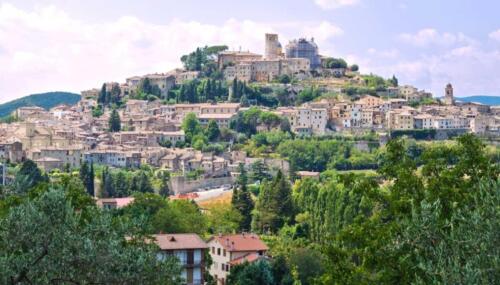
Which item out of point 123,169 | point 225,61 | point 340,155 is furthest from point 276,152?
point 225,61

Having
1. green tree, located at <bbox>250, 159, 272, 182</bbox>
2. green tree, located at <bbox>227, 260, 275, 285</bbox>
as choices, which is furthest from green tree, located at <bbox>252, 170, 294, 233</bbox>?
green tree, located at <bbox>227, 260, 275, 285</bbox>

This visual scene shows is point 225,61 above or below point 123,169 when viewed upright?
above

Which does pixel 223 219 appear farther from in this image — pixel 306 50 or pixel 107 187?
pixel 306 50

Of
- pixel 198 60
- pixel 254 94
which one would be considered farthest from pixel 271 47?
pixel 254 94

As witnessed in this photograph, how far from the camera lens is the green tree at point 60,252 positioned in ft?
50.0

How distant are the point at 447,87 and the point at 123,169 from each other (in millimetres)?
51302

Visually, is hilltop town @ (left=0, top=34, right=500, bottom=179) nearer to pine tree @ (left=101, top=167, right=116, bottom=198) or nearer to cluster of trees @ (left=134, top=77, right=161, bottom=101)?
cluster of trees @ (left=134, top=77, right=161, bottom=101)

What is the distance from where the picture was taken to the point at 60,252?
15508 mm

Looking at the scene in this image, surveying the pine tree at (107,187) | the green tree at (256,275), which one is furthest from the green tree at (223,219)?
the green tree at (256,275)

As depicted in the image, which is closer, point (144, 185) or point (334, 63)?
point (144, 185)

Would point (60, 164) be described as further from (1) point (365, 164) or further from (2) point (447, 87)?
(2) point (447, 87)

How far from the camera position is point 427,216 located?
49.2 feet

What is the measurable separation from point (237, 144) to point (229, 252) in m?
53.3

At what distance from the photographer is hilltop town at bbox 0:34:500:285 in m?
47.9
